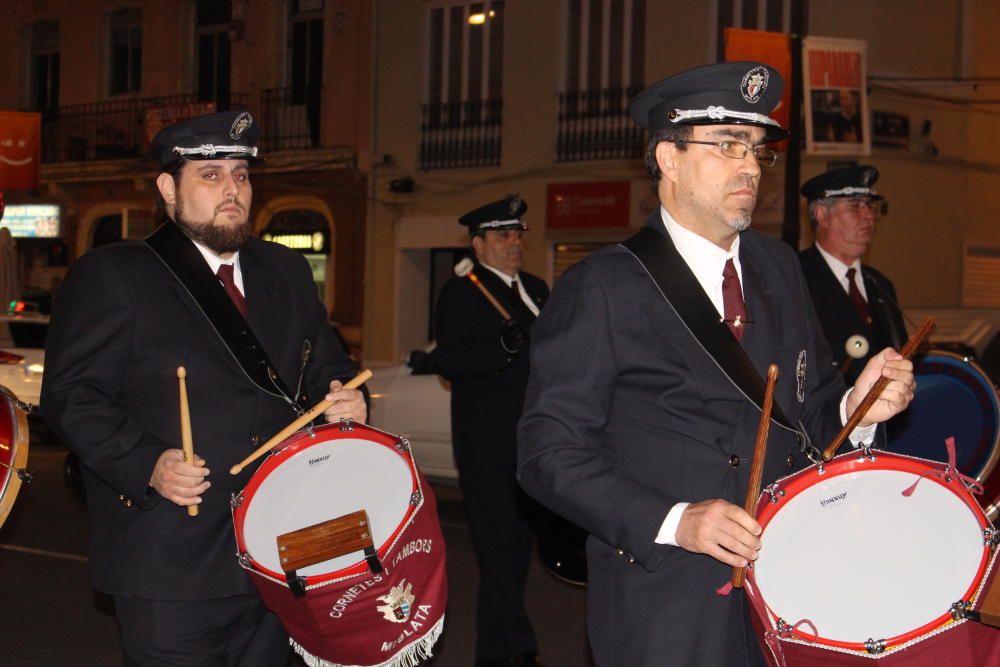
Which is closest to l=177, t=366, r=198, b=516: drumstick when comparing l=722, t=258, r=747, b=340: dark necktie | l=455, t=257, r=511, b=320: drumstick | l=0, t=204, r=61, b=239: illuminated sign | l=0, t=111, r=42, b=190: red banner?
l=722, t=258, r=747, b=340: dark necktie

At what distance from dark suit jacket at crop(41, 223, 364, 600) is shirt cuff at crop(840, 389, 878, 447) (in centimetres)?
170

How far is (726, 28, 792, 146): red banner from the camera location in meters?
14.8

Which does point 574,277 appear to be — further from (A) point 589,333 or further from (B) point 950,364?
(B) point 950,364

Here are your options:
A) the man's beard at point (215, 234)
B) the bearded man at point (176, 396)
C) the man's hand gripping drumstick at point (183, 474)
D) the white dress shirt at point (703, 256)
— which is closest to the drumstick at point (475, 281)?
the bearded man at point (176, 396)

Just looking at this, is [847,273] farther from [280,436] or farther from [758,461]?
[758,461]

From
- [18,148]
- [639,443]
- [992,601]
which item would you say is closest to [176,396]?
[639,443]

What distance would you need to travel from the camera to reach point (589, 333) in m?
3.04

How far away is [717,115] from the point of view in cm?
309

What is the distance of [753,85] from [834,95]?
13.0 metres

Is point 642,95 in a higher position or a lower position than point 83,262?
higher

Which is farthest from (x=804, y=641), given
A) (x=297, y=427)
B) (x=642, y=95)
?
(x=297, y=427)

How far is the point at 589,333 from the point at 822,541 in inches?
28.2

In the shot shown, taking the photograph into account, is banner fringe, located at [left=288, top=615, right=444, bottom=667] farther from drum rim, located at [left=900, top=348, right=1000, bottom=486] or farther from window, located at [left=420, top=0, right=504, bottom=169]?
window, located at [left=420, top=0, right=504, bottom=169]

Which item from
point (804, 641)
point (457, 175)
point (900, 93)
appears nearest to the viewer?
point (804, 641)
